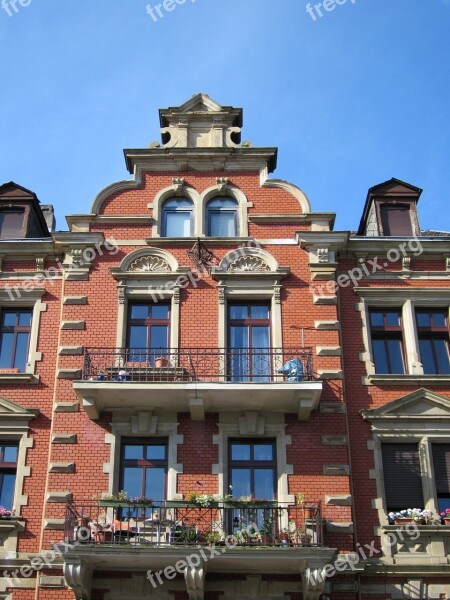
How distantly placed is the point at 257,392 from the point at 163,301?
3.56m

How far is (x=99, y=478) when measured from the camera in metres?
17.7

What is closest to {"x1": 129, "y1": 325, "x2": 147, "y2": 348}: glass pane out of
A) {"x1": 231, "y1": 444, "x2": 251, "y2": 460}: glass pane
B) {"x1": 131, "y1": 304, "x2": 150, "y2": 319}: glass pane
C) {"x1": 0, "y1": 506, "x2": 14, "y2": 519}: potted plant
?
{"x1": 131, "y1": 304, "x2": 150, "y2": 319}: glass pane

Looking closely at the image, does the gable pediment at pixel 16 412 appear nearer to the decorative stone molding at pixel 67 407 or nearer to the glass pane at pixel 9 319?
the decorative stone molding at pixel 67 407

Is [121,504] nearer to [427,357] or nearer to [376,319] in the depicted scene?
[376,319]

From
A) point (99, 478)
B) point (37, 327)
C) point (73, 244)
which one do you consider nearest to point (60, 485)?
point (99, 478)

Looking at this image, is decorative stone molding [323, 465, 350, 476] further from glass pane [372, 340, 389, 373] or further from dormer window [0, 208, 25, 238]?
dormer window [0, 208, 25, 238]

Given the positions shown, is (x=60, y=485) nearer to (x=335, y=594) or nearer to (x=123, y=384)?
(x=123, y=384)

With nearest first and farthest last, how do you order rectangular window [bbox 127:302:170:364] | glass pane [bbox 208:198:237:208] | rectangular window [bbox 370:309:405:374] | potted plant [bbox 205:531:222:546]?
potted plant [bbox 205:531:222:546]
rectangular window [bbox 127:302:170:364]
rectangular window [bbox 370:309:405:374]
glass pane [bbox 208:198:237:208]

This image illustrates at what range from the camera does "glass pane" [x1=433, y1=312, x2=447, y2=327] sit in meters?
20.2

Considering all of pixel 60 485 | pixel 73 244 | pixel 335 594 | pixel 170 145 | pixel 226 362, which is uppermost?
pixel 170 145

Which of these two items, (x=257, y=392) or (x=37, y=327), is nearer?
(x=257, y=392)

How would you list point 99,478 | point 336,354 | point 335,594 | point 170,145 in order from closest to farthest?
1. point 335,594
2. point 99,478
3. point 336,354
4. point 170,145

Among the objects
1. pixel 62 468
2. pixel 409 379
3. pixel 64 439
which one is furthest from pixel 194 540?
pixel 409 379

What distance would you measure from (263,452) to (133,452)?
108 inches
